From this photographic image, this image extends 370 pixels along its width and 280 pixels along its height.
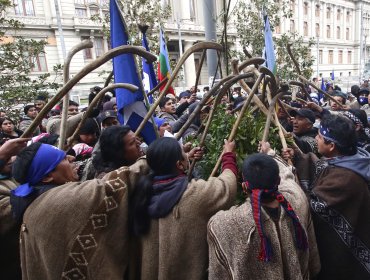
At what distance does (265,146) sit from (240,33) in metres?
12.3

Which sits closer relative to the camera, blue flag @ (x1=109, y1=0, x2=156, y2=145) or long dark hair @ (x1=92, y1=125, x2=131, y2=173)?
long dark hair @ (x1=92, y1=125, x2=131, y2=173)

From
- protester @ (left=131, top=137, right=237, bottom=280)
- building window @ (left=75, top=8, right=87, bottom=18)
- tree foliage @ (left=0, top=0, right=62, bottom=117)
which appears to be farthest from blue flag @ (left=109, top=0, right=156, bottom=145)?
building window @ (left=75, top=8, right=87, bottom=18)

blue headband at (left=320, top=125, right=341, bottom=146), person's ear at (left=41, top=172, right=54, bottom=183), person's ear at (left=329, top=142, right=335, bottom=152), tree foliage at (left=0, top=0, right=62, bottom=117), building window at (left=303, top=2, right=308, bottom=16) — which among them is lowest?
person's ear at (left=329, top=142, right=335, bottom=152)

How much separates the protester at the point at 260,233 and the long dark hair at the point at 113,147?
0.90 m

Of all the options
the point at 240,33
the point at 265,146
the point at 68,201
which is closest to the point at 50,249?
the point at 68,201

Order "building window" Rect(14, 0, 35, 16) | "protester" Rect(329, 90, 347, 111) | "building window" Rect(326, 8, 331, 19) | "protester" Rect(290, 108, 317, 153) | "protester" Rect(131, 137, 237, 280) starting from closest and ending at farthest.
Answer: "protester" Rect(131, 137, 237, 280) → "protester" Rect(290, 108, 317, 153) → "protester" Rect(329, 90, 347, 111) → "building window" Rect(14, 0, 35, 16) → "building window" Rect(326, 8, 331, 19)

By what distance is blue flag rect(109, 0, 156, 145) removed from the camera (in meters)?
2.94

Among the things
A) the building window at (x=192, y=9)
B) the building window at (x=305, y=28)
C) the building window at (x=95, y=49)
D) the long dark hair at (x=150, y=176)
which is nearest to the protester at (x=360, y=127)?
the long dark hair at (x=150, y=176)

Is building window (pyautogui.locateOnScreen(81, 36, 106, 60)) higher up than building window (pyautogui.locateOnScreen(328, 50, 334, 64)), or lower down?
higher up

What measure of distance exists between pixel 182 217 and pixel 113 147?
2.61 ft

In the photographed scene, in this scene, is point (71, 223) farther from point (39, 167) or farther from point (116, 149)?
point (116, 149)

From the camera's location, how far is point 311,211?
2090 mm

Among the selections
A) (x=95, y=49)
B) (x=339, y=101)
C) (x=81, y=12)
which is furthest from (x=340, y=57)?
(x=339, y=101)

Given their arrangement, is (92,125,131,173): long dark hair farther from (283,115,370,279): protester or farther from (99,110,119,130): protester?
(99,110,119,130): protester
